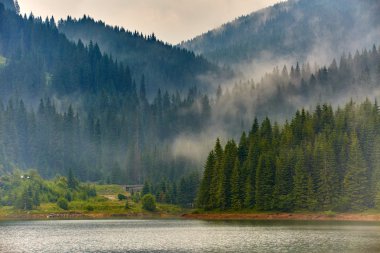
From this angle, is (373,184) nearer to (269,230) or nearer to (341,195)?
(341,195)

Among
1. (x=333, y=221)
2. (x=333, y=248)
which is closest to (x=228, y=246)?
(x=333, y=248)

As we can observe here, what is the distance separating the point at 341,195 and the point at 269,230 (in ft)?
181

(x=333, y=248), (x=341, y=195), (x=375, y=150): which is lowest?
(x=333, y=248)

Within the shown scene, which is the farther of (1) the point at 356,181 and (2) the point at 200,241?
(1) the point at 356,181

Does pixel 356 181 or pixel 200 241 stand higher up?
pixel 356 181

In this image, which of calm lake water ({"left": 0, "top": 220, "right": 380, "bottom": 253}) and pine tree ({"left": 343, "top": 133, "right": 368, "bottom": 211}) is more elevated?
pine tree ({"left": 343, "top": 133, "right": 368, "bottom": 211})

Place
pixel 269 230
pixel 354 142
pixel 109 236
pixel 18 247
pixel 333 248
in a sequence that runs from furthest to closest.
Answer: pixel 354 142
pixel 269 230
pixel 109 236
pixel 18 247
pixel 333 248

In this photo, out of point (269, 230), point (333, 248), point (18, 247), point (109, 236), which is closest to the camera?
point (333, 248)

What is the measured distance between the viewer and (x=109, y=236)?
136125 mm

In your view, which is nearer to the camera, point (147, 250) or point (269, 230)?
point (147, 250)

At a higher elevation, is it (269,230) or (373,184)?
(373,184)

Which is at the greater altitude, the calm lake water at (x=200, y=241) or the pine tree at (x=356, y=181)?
the pine tree at (x=356, y=181)

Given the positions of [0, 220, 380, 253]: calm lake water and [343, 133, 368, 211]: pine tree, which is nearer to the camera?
[0, 220, 380, 253]: calm lake water

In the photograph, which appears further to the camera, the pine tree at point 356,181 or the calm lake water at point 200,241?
the pine tree at point 356,181
